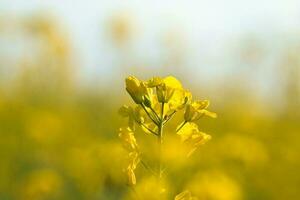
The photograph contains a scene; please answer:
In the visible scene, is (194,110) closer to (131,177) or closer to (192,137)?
(192,137)

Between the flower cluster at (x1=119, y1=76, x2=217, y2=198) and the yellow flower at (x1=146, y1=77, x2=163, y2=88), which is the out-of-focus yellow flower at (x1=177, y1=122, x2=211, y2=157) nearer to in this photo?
the flower cluster at (x1=119, y1=76, x2=217, y2=198)

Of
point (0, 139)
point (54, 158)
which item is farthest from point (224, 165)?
point (0, 139)

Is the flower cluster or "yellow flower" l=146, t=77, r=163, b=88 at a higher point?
"yellow flower" l=146, t=77, r=163, b=88

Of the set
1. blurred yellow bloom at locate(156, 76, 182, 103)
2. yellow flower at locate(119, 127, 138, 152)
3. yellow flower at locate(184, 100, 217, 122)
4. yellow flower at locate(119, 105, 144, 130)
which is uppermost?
blurred yellow bloom at locate(156, 76, 182, 103)

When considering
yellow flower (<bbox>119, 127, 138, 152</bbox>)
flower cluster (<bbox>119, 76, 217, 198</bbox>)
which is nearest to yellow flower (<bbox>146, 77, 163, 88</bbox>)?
flower cluster (<bbox>119, 76, 217, 198</bbox>)

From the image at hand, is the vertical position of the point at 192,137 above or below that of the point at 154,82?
below

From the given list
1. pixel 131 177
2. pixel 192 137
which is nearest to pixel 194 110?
pixel 192 137

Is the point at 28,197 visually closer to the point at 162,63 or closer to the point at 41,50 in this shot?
the point at 41,50
